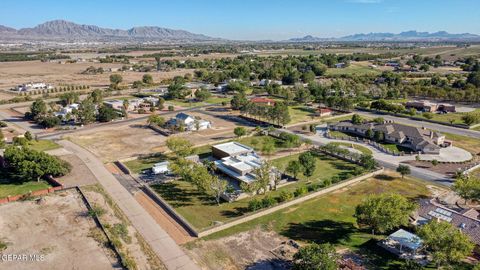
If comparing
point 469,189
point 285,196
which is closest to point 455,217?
point 469,189

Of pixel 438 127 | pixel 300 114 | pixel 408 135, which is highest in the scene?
pixel 300 114

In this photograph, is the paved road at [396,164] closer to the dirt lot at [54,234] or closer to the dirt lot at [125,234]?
the dirt lot at [125,234]

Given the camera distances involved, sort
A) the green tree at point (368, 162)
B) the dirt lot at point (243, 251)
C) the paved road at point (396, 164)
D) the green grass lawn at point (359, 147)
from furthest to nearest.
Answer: the green grass lawn at point (359, 147) < the green tree at point (368, 162) < the paved road at point (396, 164) < the dirt lot at point (243, 251)

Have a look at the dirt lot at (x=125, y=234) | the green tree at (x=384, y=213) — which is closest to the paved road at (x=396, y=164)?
the green tree at (x=384, y=213)

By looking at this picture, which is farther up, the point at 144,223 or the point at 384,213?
the point at 384,213

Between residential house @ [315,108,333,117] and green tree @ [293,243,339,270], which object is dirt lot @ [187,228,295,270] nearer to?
green tree @ [293,243,339,270]

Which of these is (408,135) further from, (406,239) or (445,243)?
(445,243)

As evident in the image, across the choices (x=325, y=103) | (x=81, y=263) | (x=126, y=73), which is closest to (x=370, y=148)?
(x=325, y=103)
